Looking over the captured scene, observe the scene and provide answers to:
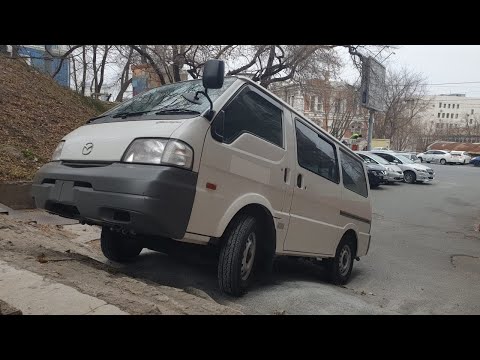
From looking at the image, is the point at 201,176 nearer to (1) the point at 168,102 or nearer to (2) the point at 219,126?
(2) the point at 219,126

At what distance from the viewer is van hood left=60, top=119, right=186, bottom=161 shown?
331 centimetres

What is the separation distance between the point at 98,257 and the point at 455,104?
112 m

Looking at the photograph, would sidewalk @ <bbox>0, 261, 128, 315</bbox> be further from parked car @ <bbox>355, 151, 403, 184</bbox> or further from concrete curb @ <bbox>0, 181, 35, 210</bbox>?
parked car @ <bbox>355, 151, 403, 184</bbox>

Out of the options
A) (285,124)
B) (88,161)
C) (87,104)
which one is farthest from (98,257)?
(87,104)

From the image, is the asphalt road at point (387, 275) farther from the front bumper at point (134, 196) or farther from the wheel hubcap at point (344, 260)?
the front bumper at point (134, 196)

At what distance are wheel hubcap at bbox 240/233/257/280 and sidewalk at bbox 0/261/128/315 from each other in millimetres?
1427

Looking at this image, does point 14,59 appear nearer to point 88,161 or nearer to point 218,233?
point 88,161

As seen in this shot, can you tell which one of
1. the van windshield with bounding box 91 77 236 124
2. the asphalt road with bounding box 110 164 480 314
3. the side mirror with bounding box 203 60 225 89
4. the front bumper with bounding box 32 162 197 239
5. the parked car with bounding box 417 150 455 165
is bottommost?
the asphalt road with bounding box 110 164 480 314

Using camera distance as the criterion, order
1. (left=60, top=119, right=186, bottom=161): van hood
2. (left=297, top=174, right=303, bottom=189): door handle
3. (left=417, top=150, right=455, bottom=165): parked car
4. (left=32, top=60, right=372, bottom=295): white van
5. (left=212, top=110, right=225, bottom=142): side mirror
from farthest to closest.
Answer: (left=417, top=150, right=455, bottom=165): parked car < (left=297, top=174, right=303, bottom=189): door handle < (left=212, top=110, right=225, bottom=142): side mirror < (left=60, top=119, right=186, bottom=161): van hood < (left=32, top=60, right=372, bottom=295): white van

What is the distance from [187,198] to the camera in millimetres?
3166

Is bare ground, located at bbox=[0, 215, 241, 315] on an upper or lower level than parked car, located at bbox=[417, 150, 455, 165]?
lower

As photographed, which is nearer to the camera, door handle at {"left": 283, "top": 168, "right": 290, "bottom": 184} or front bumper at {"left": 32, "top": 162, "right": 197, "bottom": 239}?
front bumper at {"left": 32, "top": 162, "right": 197, "bottom": 239}

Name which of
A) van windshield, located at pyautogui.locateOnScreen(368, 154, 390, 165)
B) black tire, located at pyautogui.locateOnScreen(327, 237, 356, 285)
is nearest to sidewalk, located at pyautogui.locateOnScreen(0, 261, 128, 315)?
black tire, located at pyautogui.locateOnScreen(327, 237, 356, 285)

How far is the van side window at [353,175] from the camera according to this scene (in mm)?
5840
